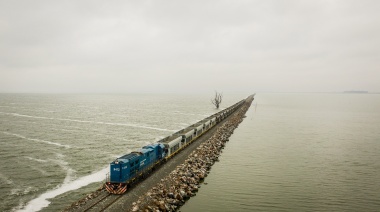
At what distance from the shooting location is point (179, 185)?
93.1 feet

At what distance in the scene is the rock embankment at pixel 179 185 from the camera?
76.7 ft

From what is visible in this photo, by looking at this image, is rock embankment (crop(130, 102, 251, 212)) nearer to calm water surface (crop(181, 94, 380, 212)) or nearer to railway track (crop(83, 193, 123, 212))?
calm water surface (crop(181, 94, 380, 212))

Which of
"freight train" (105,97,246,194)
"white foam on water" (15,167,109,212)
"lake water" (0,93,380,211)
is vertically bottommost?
"white foam on water" (15,167,109,212)

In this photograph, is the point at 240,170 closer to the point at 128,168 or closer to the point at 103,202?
the point at 128,168

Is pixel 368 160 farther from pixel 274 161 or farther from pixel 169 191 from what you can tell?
pixel 169 191

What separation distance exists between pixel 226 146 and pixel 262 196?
947 inches

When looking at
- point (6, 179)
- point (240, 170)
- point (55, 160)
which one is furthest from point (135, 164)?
point (55, 160)

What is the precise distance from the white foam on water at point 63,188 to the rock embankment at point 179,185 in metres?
10.4

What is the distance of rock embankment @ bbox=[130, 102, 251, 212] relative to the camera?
23.4 meters

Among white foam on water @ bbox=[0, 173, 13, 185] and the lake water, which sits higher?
the lake water

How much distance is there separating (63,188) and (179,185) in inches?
550

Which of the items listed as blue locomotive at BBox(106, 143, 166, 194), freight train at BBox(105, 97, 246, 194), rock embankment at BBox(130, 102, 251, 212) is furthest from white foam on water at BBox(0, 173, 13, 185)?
rock embankment at BBox(130, 102, 251, 212)

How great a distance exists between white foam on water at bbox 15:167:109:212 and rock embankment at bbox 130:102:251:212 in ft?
34.2

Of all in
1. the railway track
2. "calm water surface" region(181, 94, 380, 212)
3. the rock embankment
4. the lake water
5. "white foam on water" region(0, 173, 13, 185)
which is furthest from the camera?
"white foam on water" region(0, 173, 13, 185)
